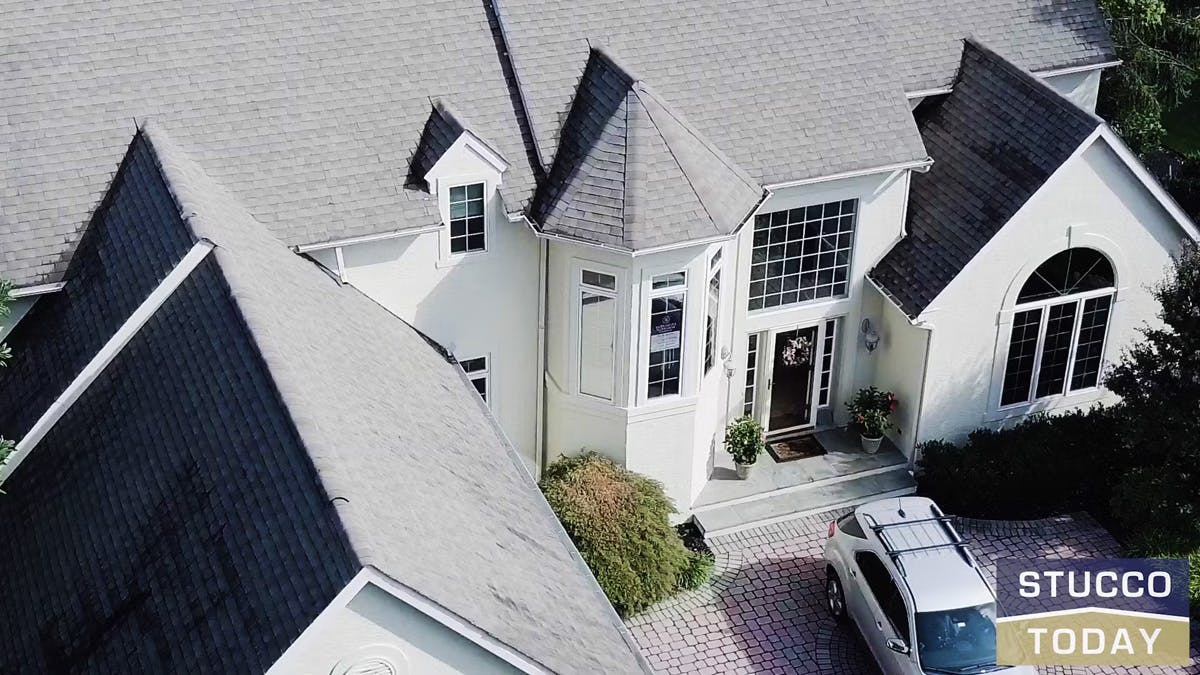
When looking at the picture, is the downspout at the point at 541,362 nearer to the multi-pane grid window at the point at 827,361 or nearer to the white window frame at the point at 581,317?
the white window frame at the point at 581,317

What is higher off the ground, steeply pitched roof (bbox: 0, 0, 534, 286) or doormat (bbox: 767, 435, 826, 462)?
steeply pitched roof (bbox: 0, 0, 534, 286)

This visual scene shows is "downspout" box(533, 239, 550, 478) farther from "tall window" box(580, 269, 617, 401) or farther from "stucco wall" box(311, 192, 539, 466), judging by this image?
"tall window" box(580, 269, 617, 401)

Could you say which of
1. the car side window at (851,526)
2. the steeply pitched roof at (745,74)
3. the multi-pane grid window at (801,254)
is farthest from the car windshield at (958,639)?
the steeply pitched roof at (745,74)

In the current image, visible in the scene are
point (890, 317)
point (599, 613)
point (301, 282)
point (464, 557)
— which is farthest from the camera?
point (890, 317)

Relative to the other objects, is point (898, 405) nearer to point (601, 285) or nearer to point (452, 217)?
point (601, 285)

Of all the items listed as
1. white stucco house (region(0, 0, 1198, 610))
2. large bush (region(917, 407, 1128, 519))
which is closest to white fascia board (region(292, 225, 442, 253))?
white stucco house (region(0, 0, 1198, 610))

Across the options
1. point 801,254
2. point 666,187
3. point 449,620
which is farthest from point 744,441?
point 449,620

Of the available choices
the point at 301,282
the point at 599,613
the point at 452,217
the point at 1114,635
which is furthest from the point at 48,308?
the point at 1114,635
